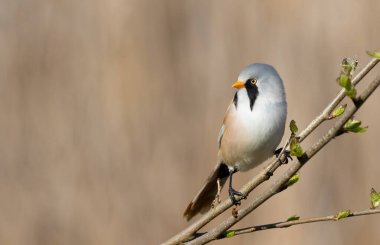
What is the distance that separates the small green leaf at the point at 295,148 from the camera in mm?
1463

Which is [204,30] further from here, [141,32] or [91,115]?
[91,115]

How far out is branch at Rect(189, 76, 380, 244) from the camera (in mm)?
1324

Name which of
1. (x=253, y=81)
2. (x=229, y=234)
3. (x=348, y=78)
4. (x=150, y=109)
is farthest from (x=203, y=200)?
(x=150, y=109)

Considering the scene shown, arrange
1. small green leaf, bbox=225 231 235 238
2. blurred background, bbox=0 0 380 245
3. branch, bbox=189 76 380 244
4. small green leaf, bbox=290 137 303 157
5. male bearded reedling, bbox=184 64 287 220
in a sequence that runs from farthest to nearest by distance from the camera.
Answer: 1. blurred background, bbox=0 0 380 245
2. male bearded reedling, bbox=184 64 287 220
3. small green leaf, bbox=225 231 235 238
4. small green leaf, bbox=290 137 303 157
5. branch, bbox=189 76 380 244

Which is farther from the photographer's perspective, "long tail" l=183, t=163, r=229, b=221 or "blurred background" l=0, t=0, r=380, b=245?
"blurred background" l=0, t=0, r=380, b=245

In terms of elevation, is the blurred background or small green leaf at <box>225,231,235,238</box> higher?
the blurred background

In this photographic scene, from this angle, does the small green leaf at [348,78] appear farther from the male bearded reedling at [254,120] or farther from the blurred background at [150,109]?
the blurred background at [150,109]

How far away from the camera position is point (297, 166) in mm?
1460

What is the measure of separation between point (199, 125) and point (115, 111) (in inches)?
24.7

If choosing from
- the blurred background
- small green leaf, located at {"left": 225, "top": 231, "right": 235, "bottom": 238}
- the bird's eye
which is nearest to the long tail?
the bird's eye

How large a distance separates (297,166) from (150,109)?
3.33 meters

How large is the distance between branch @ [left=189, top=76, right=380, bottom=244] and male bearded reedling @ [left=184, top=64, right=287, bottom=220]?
787 millimetres

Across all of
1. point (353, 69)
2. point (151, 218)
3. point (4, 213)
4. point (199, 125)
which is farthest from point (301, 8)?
point (353, 69)

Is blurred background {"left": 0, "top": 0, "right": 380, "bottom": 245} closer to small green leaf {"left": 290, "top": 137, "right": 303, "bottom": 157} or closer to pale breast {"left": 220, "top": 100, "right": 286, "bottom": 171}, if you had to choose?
pale breast {"left": 220, "top": 100, "right": 286, "bottom": 171}
